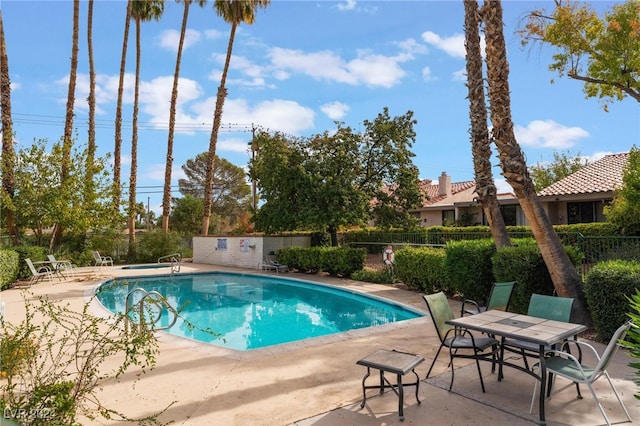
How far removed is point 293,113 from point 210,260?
998 cm

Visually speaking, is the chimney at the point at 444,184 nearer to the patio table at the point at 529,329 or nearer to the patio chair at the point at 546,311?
the patio chair at the point at 546,311

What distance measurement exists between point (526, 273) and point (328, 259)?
942 cm

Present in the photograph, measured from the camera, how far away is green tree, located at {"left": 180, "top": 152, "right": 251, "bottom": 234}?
4597 centimetres

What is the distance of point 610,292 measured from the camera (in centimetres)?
618

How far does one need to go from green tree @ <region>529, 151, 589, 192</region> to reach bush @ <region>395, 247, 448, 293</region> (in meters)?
26.8

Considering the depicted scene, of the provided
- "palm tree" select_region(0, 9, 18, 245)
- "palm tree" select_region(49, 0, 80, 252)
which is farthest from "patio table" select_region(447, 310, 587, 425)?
"palm tree" select_region(49, 0, 80, 252)

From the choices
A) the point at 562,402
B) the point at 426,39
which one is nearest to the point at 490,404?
the point at 562,402

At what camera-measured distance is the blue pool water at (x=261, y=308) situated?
31.4ft

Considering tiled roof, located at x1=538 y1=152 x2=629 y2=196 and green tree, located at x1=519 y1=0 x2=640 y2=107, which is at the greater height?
green tree, located at x1=519 y1=0 x2=640 y2=107

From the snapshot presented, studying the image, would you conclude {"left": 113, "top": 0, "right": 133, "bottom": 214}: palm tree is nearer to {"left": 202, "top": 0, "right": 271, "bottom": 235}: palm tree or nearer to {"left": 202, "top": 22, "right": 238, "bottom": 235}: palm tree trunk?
{"left": 202, "top": 22, "right": 238, "bottom": 235}: palm tree trunk

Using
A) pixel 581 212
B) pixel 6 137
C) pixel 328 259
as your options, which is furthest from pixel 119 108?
pixel 581 212

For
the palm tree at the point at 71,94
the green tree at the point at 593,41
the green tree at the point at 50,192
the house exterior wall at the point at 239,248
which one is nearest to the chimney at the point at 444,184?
the house exterior wall at the point at 239,248

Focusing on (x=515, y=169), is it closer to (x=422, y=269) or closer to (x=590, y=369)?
(x=590, y=369)

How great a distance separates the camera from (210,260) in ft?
76.4
